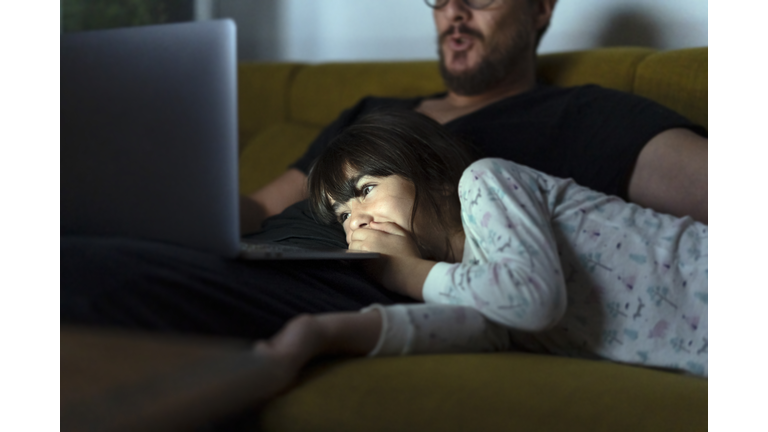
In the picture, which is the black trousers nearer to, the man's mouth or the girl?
the girl

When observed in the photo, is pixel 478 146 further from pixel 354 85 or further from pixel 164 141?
pixel 354 85

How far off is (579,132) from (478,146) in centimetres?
17

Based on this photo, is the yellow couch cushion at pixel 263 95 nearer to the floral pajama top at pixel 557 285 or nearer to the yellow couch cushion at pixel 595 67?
the yellow couch cushion at pixel 595 67

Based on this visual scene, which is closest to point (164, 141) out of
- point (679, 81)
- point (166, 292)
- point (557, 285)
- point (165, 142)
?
point (165, 142)

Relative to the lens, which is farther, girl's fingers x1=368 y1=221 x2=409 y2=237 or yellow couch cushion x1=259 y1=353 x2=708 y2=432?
girl's fingers x1=368 y1=221 x2=409 y2=237

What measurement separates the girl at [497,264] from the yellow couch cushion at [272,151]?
2.54ft

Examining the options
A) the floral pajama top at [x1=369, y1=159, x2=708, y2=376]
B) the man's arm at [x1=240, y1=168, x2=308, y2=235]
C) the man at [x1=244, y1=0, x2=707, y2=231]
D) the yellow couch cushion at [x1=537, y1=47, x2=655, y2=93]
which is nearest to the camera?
the floral pajama top at [x1=369, y1=159, x2=708, y2=376]

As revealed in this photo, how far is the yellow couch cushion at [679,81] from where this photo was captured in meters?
1.08

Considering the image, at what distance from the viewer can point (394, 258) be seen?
2.21 feet

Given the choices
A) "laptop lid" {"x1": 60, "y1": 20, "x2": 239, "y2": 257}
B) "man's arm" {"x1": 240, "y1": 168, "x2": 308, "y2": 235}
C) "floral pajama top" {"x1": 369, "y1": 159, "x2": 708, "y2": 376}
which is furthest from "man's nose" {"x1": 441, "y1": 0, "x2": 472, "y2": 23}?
"laptop lid" {"x1": 60, "y1": 20, "x2": 239, "y2": 257}

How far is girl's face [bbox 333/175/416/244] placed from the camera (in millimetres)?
707

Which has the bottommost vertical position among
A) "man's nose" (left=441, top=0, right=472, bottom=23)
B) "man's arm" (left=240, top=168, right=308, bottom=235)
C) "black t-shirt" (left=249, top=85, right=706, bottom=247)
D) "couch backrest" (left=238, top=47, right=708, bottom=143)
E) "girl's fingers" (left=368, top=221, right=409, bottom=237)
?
"man's arm" (left=240, top=168, right=308, bottom=235)

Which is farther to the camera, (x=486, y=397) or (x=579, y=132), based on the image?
(x=579, y=132)

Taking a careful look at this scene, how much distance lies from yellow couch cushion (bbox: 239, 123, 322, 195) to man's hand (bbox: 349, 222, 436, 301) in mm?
863
